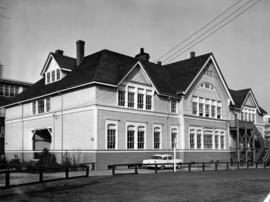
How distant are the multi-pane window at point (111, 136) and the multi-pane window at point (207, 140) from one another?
14.4 meters

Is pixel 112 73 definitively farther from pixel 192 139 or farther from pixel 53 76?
pixel 192 139

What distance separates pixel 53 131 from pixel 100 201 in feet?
83.9

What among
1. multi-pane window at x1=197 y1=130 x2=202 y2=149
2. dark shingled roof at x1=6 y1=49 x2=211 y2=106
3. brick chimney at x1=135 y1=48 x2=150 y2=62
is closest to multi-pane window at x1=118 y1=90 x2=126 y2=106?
dark shingled roof at x1=6 y1=49 x2=211 y2=106

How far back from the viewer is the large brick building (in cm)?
3266

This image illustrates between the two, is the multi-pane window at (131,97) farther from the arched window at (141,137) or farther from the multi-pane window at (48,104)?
the multi-pane window at (48,104)

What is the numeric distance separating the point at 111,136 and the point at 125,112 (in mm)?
2796

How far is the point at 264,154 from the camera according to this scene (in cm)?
4775

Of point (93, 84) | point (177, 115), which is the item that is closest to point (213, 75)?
point (177, 115)

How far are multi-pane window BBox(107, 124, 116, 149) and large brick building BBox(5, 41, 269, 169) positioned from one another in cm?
9

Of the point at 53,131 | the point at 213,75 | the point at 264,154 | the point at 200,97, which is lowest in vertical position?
the point at 264,154

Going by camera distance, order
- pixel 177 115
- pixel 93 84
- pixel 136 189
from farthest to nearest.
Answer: pixel 177 115
pixel 93 84
pixel 136 189

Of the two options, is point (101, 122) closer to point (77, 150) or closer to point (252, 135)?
point (77, 150)

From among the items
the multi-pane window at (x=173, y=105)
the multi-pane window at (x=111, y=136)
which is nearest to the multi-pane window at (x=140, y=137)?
the multi-pane window at (x=111, y=136)

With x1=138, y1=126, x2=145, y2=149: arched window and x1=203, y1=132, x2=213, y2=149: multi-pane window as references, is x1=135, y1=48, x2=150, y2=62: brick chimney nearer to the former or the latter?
x1=203, y1=132, x2=213, y2=149: multi-pane window
